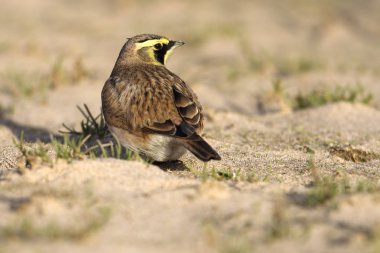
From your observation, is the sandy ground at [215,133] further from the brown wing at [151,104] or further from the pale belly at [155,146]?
the brown wing at [151,104]

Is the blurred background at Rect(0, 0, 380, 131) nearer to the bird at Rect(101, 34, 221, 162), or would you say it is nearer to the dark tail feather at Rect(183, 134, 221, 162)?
the bird at Rect(101, 34, 221, 162)

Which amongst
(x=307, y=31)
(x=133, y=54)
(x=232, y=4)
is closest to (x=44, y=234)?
(x=133, y=54)

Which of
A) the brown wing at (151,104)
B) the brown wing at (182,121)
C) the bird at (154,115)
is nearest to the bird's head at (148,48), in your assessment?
the bird at (154,115)

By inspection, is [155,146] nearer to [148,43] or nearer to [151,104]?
[151,104]

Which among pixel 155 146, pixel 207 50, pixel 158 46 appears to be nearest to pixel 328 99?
pixel 158 46

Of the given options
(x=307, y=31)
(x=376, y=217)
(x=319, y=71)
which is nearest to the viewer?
(x=376, y=217)

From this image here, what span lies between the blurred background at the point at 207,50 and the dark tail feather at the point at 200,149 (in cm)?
290

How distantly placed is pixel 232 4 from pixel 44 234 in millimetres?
12703

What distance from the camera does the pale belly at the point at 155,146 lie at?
489 cm

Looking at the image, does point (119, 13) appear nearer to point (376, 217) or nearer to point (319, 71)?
point (319, 71)

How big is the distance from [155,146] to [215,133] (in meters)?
1.83

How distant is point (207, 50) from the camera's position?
464 inches

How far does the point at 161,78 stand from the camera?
17.8 ft

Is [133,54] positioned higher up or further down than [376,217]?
higher up
